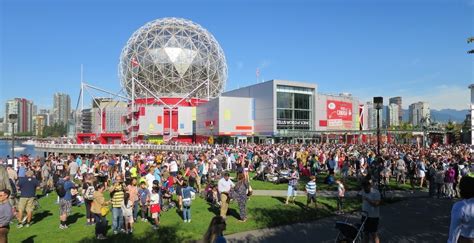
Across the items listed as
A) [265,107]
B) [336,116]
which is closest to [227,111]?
[265,107]

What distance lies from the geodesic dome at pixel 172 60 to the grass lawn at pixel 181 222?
6954 cm

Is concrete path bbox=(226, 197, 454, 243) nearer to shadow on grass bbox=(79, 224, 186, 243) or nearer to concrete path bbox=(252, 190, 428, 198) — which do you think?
shadow on grass bbox=(79, 224, 186, 243)

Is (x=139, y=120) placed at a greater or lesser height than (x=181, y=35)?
lesser

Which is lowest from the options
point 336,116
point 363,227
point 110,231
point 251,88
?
point 110,231

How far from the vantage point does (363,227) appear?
8.30 meters

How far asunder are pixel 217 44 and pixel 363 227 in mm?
90209

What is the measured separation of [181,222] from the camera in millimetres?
11688

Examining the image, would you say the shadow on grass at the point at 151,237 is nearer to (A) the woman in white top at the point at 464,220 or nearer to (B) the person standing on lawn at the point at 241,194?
(B) the person standing on lawn at the point at 241,194

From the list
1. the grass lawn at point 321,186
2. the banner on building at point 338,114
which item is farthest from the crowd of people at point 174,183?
the banner on building at point 338,114

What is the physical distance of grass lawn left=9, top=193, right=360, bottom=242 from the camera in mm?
10250

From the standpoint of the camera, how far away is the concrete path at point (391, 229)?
9844mm

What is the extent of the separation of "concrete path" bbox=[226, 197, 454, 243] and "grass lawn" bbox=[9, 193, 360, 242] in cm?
63

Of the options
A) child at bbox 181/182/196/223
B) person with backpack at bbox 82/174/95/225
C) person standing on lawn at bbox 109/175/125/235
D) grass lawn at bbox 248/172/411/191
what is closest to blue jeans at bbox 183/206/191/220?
child at bbox 181/182/196/223

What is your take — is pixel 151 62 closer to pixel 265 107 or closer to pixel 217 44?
pixel 217 44
